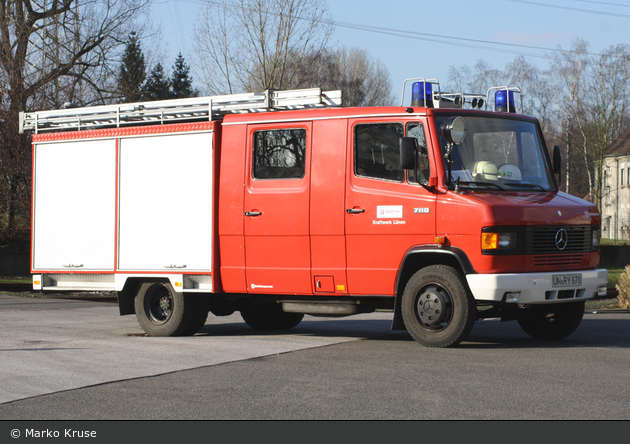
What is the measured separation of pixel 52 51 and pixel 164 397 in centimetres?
2679

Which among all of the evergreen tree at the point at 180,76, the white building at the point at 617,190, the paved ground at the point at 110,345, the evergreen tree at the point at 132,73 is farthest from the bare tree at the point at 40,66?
the white building at the point at 617,190

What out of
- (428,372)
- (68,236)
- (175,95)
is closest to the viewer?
(428,372)

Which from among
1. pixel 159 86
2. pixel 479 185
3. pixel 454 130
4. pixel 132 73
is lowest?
pixel 479 185

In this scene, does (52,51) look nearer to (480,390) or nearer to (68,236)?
(68,236)

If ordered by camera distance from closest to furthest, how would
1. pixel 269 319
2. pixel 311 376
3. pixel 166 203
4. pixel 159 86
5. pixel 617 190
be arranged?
pixel 311 376, pixel 166 203, pixel 269 319, pixel 159 86, pixel 617 190

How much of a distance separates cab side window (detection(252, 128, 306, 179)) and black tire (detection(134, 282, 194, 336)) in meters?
2.09

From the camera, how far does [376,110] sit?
32.1 ft

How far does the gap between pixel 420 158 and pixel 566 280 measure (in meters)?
2.11

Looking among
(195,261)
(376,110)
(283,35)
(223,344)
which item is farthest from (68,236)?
(283,35)

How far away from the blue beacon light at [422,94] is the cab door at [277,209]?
1337mm

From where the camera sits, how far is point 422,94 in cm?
991

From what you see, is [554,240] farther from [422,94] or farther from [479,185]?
[422,94]

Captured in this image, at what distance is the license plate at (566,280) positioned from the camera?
915cm

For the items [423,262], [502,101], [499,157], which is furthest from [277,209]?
[502,101]
